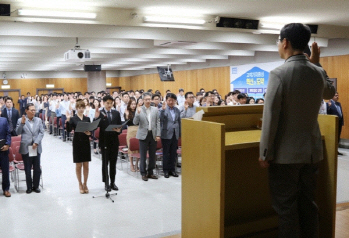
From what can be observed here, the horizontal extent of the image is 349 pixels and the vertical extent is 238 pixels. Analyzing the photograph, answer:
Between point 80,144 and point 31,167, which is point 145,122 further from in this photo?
point 31,167

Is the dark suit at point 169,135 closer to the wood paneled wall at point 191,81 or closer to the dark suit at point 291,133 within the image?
the dark suit at point 291,133

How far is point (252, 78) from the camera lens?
50.9 ft

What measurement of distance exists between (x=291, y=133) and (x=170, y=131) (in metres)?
4.89

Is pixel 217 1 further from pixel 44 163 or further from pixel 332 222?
pixel 44 163

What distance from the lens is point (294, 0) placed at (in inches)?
258

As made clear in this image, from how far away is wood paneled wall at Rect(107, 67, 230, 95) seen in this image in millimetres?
17562

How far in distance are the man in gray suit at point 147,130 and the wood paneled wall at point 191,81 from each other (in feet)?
35.1

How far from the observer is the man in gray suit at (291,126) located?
85.7 inches

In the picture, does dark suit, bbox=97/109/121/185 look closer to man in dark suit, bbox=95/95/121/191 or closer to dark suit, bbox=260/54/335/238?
man in dark suit, bbox=95/95/121/191

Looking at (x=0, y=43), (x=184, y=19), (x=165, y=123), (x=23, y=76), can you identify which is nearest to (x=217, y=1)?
(x=184, y=19)

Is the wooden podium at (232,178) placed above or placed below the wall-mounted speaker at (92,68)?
below

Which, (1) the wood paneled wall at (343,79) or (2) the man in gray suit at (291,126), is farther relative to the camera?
(1) the wood paneled wall at (343,79)

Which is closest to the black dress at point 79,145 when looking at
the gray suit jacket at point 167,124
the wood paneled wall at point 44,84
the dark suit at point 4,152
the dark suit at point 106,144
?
the dark suit at point 106,144

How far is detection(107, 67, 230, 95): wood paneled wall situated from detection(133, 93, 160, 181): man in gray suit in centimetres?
1069
